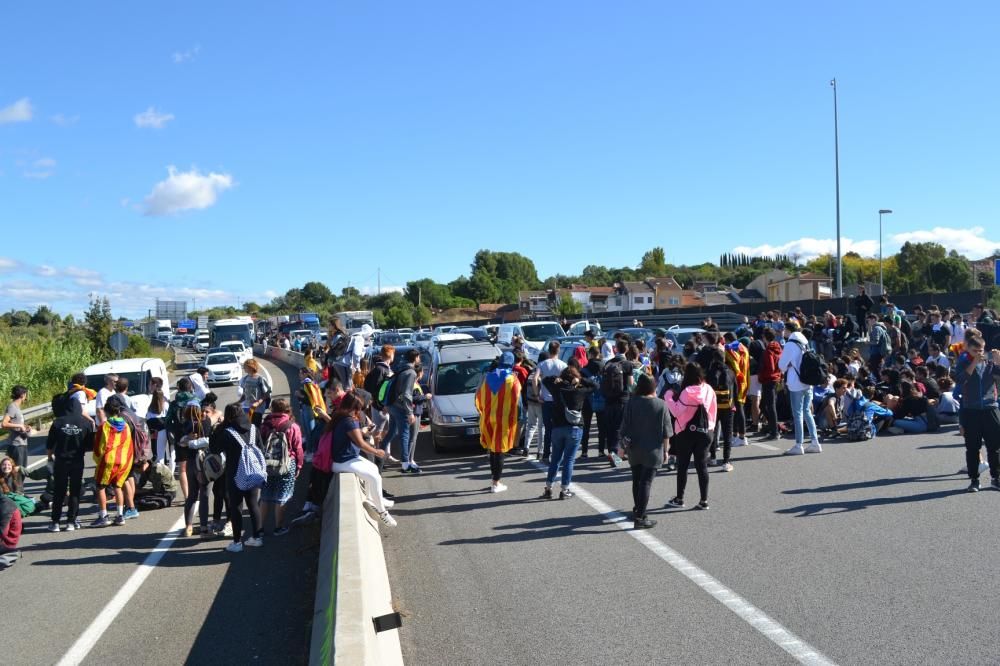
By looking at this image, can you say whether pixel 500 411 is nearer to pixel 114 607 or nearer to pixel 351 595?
pixel 114 607

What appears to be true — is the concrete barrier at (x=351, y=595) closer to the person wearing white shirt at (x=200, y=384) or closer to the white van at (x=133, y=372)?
the person wearing white shirt at (x=200, y=384)

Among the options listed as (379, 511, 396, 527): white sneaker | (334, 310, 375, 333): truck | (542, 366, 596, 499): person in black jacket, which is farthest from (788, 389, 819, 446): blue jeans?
→ (334, 310, 375, 333): truck

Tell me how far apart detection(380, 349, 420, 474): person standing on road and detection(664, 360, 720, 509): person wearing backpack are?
4278 mm

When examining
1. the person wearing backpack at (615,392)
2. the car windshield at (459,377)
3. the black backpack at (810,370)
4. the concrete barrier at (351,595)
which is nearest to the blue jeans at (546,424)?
the person wearing backpack at (615,392)

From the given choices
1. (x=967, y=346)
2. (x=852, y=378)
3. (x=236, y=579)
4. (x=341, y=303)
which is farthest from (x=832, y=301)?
(x=341, y=303)

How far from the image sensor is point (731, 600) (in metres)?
A: 6.30

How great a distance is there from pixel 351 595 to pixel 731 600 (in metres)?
2.94

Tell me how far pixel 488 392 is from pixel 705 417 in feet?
9.19

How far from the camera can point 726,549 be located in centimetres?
771

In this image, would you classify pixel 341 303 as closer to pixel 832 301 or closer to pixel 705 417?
pixel 832 301

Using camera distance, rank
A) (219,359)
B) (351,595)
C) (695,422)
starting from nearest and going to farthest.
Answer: (351,595), (695,422), (219,359)

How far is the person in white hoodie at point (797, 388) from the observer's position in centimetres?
1253

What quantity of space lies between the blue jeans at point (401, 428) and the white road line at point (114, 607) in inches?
140

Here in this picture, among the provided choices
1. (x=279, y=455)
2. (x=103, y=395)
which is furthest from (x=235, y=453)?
(x=103, y=395)
